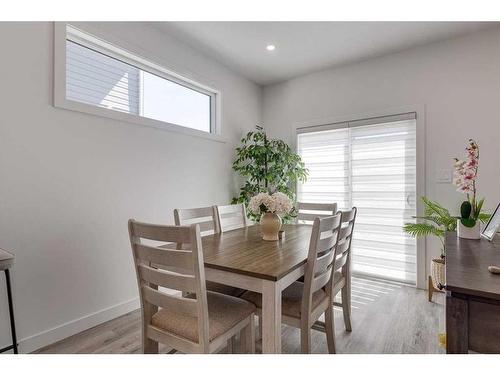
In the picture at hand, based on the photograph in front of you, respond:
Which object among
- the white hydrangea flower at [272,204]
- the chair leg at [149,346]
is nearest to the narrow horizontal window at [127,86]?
the white hydrangea flower at [272,204]

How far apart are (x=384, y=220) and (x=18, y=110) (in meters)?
3.35

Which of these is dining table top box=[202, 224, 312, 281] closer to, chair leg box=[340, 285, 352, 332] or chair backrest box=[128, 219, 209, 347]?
chair backrest box=[128, 219, 209, 347]

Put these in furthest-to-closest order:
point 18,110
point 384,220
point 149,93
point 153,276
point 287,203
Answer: point 384,220, point 149,93, point 287,203, point 18,110, point 153,276

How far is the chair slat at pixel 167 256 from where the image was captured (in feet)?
3.75

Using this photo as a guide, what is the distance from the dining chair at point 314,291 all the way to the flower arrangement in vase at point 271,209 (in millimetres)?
365

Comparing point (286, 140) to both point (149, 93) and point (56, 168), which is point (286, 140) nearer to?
point (149, 93)

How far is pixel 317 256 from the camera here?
148 centimetres

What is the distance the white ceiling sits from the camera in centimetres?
255

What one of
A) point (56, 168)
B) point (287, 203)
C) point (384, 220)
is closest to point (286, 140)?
point (384, 220)

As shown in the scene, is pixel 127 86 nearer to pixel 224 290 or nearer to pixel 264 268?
pixel 224 290

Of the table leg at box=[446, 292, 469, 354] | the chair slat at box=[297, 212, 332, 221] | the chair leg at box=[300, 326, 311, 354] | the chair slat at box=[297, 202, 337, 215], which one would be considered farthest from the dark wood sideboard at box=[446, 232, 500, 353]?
the chair slat at box=[297, 212, 332, 221]

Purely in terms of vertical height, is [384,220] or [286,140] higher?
[286,140]

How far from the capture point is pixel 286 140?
3814mm

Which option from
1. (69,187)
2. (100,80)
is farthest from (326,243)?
(100,80)
